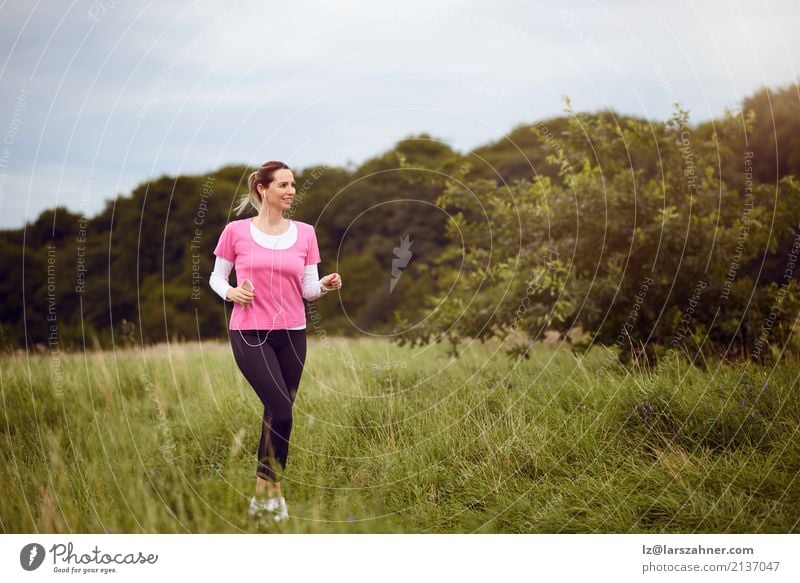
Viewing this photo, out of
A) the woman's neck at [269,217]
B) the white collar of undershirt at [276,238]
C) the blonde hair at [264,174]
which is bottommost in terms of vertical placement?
the white collar of undershirt at [276,238]

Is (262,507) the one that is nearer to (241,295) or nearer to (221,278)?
(241,295)

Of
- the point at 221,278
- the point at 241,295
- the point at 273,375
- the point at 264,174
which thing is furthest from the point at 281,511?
the point at 264,174

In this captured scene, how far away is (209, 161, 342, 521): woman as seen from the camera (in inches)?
186

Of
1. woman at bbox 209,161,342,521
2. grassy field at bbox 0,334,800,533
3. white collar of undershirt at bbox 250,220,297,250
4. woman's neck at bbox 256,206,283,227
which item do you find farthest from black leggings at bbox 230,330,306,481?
woman's neck at bbox 256,206,283,227

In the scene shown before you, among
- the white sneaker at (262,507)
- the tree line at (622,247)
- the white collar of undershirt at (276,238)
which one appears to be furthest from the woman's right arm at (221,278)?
the tree line at (622,247)

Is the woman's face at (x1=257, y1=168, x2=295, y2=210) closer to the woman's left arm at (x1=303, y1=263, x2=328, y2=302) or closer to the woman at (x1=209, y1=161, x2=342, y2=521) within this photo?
the woman at (x1=209, y1=161, x2=342, y2=521)

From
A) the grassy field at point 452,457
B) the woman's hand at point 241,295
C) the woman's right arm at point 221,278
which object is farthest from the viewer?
the grassy field at point 452,457

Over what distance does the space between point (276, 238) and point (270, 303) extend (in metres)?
0.48

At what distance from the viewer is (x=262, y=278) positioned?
4801mm

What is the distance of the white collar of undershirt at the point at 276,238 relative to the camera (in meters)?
4.88

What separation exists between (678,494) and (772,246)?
176 inches

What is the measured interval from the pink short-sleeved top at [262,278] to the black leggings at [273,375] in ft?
0.27

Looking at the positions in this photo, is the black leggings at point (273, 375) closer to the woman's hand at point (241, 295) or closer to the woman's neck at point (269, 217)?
the woman's hand at point (241, 295)

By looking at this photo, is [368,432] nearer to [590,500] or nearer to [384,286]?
[590,500]
